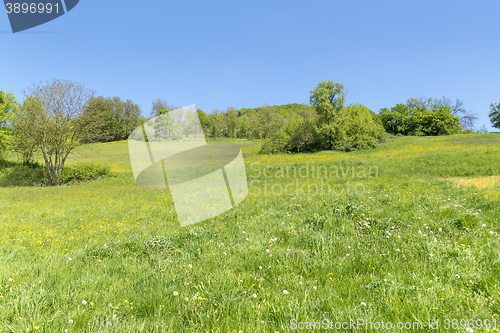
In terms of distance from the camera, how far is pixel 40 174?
27.8m

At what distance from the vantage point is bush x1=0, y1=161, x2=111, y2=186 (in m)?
26.6

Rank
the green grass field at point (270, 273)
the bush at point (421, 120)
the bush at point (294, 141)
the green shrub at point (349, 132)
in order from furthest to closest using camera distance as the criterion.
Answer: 1. the bush at point (421, 120)
2. the bush at point (294, 141)
3. the green shrub at point (349, 132)
4. the green grass field at point (270, 273)

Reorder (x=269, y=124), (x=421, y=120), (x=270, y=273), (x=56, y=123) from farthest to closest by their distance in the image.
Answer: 1. (x=269, y=124)
2. (x=421, y=120)
3. (x=56, y=123)
4. (x=270, y=273)

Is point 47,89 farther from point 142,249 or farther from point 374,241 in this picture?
point 374,241

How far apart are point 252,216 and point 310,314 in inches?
221

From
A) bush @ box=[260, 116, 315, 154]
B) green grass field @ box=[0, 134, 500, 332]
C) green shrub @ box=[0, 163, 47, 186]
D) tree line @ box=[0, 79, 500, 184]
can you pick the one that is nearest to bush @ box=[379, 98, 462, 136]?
tree line @ box=[0, 79, 500, 184]

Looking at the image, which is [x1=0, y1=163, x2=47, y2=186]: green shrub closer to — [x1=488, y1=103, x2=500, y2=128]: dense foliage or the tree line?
the tree line

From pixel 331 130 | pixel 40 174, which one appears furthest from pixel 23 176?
pixel 331 130

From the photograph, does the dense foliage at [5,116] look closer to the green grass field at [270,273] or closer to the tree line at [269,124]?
the tree line at [269,124]

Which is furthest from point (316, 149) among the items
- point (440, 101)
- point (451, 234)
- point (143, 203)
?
point (440, 101)

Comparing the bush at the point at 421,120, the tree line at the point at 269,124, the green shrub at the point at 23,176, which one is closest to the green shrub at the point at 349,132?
the tree line at the point at 269,124

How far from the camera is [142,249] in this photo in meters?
5.54

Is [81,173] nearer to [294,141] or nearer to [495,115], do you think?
[294,141]

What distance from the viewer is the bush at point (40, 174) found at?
26.6 meters
